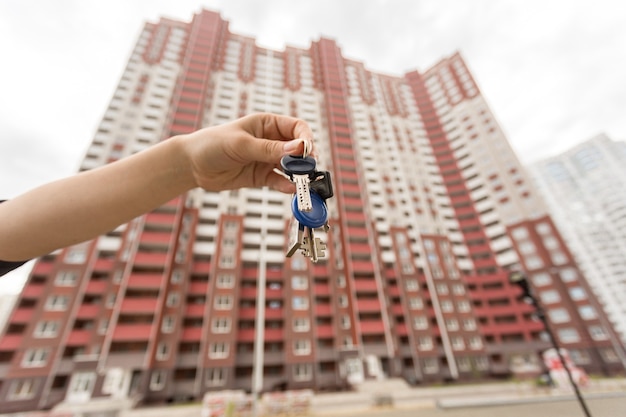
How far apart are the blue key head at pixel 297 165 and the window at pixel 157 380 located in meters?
30.8

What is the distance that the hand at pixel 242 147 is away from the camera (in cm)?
195

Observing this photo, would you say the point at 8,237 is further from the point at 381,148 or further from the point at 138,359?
the point at 381,148

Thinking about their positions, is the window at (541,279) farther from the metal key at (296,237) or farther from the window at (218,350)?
the metal key at (296,237)

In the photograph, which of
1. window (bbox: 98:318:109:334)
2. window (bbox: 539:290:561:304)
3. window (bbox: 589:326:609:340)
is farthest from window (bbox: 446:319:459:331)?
window (bbox: 98:318:109:334)

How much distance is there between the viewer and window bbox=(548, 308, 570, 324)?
113ft

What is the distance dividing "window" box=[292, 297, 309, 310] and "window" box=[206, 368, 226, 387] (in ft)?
30.6

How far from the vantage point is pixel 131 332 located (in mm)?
25031

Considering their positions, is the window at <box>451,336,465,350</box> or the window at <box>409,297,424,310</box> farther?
the window at <box>409,297,424,310</box>

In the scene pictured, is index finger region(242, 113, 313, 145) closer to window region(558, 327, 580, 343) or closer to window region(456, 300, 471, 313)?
window region(456, 300, 471, 313)

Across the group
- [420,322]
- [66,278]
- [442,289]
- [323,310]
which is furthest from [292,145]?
[442,289]

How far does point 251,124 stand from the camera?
210 cm

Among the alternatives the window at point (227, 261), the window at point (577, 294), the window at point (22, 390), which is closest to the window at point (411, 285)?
the window at point (577, 294)

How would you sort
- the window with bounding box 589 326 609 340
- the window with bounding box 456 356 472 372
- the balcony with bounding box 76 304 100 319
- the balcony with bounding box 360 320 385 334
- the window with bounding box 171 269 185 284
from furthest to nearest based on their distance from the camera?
the window with bounding box 589 326 609 340 < the window with bounding box 456 356 472 372 < the balcony with bounding box 360 320 385 334 < the window with bounding box 171 269 185 284 < the balcony with bounding box 76 304 100 319

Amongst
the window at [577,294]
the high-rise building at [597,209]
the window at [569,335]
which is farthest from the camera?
the high-rise building at [597,209]
